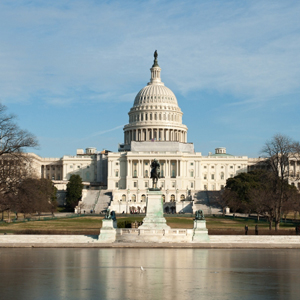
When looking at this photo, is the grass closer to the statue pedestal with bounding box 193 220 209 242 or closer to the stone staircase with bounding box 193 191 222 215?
the statue pedestal with bounding box 193 220 209 242

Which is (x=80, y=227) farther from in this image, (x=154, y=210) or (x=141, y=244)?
(x=141, y=244)

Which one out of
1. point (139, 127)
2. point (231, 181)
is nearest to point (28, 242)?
point (231, 181)

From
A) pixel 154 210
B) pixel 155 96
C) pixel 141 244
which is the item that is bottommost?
pixel 141 244

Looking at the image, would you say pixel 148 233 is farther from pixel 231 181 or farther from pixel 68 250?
pixel 231 181

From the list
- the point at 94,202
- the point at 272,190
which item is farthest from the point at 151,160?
the point at 272,190

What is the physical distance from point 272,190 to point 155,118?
10503 centimetres

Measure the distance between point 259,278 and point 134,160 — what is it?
145m

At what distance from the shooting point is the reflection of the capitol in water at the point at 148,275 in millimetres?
23938

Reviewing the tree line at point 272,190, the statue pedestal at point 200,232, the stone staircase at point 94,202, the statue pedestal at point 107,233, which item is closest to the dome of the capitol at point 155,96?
the stone staircase at point 94,202

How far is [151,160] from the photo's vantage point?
171 meters

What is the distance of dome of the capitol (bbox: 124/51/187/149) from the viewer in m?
186

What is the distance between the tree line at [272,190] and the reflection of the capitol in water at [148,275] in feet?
111

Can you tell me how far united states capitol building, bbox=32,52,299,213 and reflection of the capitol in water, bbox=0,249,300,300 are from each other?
112589mm

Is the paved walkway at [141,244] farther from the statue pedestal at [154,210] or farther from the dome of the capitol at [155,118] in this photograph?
the dome of the capitol at [155,118]
